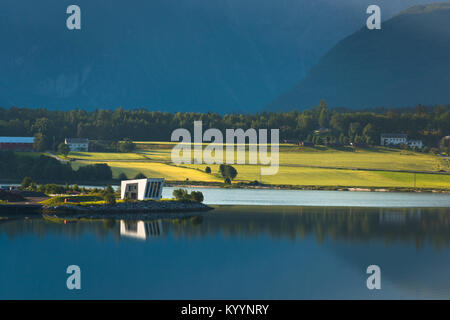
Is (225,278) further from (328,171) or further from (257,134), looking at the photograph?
(257,134)

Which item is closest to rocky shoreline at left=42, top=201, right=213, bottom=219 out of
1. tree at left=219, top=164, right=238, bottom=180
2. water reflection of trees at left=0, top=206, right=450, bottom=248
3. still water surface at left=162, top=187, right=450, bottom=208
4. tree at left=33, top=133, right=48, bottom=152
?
water reflection of trees at left=0, top=206, right=450, bottom=248

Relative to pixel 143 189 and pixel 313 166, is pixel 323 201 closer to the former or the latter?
pixel 143 189

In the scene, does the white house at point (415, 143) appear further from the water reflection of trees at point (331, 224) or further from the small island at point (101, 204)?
the small island at point (101, 204)

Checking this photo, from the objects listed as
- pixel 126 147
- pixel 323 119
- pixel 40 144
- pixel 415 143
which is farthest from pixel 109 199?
pixel 323 119

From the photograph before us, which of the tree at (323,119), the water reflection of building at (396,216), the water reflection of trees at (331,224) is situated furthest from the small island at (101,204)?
the tree at (323,119)

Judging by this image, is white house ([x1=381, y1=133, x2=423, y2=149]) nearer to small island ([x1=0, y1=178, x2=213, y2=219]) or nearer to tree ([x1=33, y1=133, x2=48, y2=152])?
tree ([x1=33, y1=133, x2=48, y2=152])

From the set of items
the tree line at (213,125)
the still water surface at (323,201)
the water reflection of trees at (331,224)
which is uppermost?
the tree line at (213,125)
